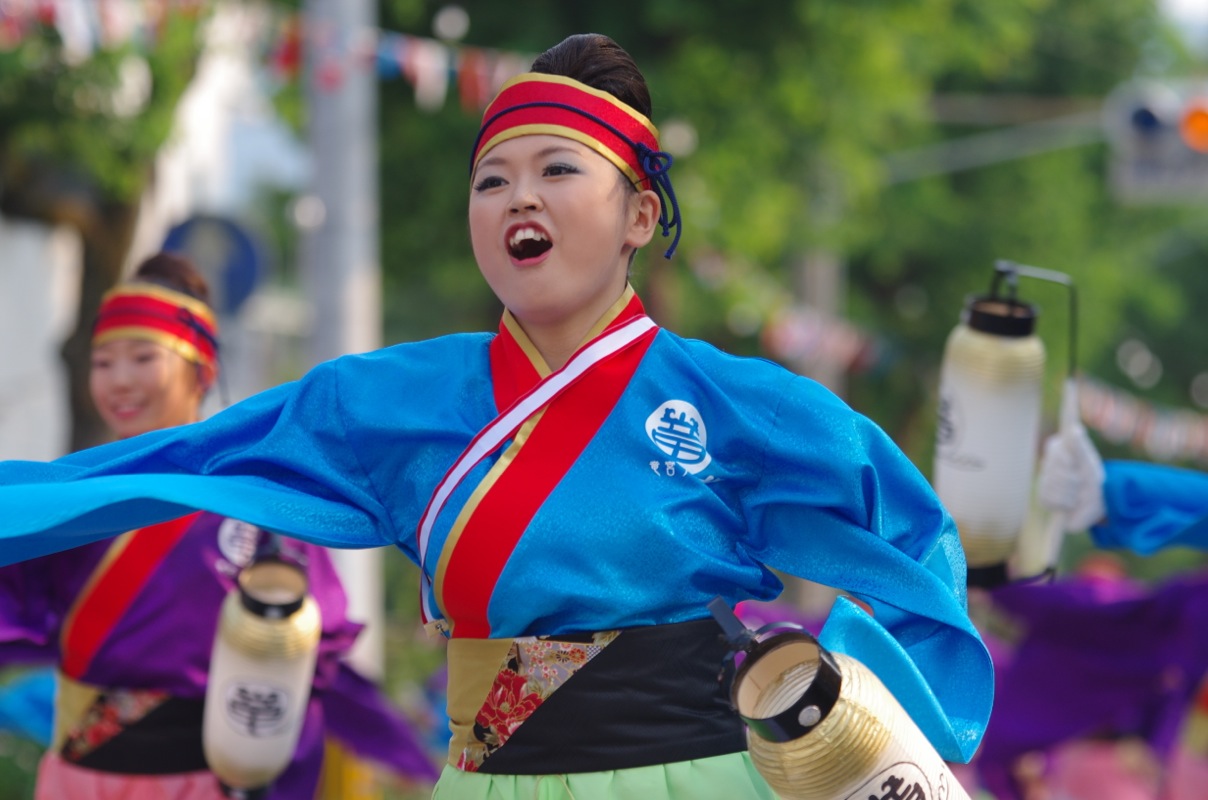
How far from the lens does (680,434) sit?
8.35ft

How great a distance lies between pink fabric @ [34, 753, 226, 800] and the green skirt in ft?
5.75

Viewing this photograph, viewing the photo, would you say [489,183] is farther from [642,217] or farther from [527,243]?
[642,217]

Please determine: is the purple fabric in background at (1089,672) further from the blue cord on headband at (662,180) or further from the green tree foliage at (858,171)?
the blue cord on headband at (662,180)

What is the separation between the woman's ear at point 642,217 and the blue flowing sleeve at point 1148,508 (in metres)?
1.81

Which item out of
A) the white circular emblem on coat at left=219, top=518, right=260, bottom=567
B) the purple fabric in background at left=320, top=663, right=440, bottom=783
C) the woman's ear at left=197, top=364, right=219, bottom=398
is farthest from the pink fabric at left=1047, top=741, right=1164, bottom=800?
the woman's ear at left=197, top=364, right=219, bottom=398

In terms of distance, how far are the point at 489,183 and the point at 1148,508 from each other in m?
2.18

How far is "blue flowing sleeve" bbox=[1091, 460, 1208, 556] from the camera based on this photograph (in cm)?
413

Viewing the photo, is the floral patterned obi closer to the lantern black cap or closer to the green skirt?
the green skirt

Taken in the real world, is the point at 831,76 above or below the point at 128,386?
above

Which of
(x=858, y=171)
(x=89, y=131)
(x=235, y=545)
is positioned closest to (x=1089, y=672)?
(x=235, y=545)

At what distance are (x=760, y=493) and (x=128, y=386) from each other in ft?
6.39

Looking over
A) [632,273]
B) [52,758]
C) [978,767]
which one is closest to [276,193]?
[978,767]

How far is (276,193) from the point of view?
1925cm

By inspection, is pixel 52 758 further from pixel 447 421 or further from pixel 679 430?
pixel 679 430
